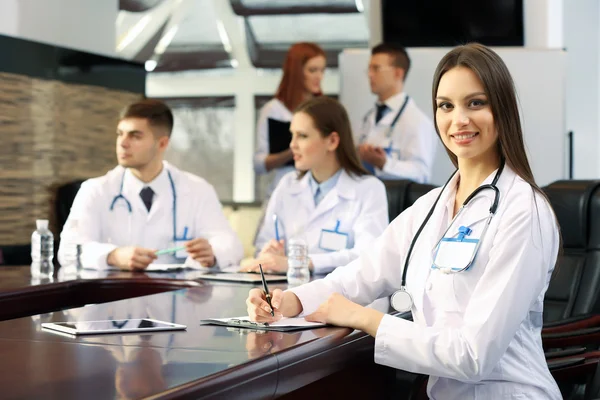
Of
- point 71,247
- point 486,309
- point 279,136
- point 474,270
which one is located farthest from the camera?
point 279,136

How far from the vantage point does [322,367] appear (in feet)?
6.09

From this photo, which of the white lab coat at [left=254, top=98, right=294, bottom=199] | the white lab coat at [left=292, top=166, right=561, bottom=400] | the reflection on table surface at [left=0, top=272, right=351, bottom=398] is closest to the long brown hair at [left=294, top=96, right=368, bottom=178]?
the white lab coat at [left=254, top=98, right=294, bottom=199]

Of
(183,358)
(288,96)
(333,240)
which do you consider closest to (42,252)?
(333,240)

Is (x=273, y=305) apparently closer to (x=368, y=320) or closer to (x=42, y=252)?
(x=368, y=320)

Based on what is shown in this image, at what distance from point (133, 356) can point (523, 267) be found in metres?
0.82

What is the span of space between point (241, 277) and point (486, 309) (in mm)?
1536

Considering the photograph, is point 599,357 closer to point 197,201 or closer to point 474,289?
point 474,289

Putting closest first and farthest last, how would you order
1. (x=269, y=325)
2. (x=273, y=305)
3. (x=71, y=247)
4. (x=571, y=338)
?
(x=269, y=325), (x=273, y=305), (x=571, y=338), (x=71, y=247)

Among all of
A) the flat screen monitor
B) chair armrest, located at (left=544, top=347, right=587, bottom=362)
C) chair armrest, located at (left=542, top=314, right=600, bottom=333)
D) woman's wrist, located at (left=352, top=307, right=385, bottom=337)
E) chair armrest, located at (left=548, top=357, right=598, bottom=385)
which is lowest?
chair armrest, located at (left=548, top=357, right=598, bottom=385)

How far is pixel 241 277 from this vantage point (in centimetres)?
322

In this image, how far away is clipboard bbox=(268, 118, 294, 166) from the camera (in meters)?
5.51

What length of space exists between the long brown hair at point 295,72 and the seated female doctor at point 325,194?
1440 millimetres

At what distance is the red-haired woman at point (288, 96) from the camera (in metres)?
5.51

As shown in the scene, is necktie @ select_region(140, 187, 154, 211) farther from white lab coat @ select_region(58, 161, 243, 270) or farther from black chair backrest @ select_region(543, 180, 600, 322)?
black chair backrest @ select_region(543, 180, 600, 322)
